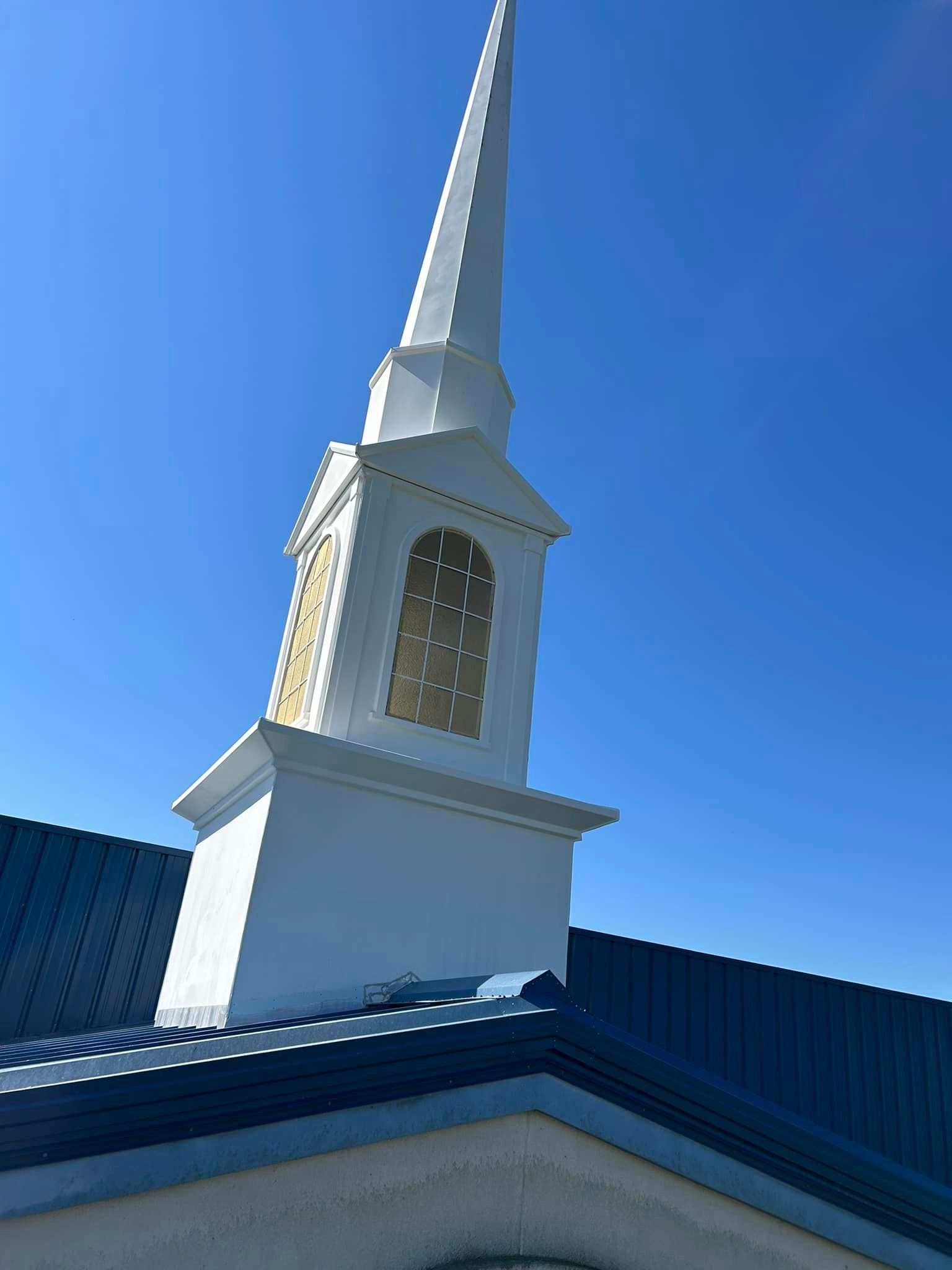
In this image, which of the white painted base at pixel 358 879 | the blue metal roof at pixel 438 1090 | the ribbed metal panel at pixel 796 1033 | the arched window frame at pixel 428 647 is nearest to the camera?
the blue metal roof at pixel 438 1090

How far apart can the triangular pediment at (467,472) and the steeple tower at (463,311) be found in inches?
16.8

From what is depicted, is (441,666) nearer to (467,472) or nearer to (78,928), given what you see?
(467,472)

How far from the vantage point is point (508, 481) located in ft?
26.8

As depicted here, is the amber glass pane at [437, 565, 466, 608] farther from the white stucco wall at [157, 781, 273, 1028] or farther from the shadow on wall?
the shadow on wall

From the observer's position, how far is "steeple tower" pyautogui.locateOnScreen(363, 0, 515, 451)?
8609mm

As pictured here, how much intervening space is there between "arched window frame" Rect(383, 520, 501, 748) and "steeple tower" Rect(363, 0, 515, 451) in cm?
120

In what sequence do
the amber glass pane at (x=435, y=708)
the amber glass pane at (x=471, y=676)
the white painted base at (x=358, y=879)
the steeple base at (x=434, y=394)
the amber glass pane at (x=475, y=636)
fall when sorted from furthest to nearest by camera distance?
the steeple base at (x=434, y=394)
the amber glass pane at (x=475, y=636)
the amber glass pane at (x=471, y=676)
the amber glass pane at (x=435, y=708)
the white painted base at (x=358, y=879)

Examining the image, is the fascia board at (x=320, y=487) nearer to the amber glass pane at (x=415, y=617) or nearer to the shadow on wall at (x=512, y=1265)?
the amber glass pane at (x=415, y=617)

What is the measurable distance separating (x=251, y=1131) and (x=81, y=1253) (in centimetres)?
51

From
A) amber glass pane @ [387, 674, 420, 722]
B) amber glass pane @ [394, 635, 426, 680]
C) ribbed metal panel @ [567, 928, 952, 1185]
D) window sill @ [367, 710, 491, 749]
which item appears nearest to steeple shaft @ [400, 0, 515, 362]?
amber glass pane @ [394, 635, 426, 680]

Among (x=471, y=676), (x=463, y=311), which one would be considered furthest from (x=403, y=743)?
(x=463, y=311)

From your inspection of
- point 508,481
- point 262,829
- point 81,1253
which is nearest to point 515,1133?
point 81,1253

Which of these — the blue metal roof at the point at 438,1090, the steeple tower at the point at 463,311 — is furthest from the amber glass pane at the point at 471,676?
the blue metal roof at the point at 438,1090

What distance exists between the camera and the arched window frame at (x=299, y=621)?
23.8 feet
